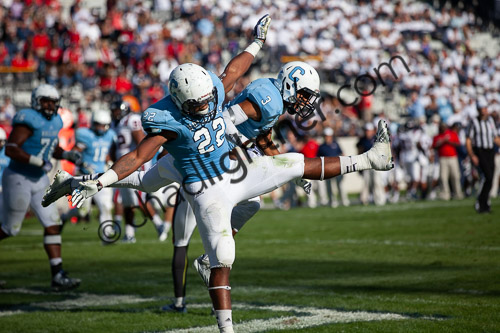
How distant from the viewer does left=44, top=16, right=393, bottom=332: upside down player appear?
4484mm

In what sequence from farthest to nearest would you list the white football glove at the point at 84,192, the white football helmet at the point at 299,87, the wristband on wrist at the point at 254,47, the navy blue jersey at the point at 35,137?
the navy blue jersey at the point at 35,137 → the wristband on wrist at the point at 254,47 → the white football helmet at the point at 299,87 → the white football glove at the point at 84,192

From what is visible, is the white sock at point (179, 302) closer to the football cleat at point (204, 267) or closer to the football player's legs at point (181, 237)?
the football player's legs at point (181, 237)

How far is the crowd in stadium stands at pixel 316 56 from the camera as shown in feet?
59.8

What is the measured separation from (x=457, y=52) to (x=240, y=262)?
17.6 m

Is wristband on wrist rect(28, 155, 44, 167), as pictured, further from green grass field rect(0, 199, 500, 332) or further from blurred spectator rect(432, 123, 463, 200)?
blurred spectator rect(432, 123, 463, 200)

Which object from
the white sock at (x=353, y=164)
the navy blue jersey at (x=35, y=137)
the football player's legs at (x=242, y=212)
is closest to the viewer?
the white sock at (x=353, y=164)

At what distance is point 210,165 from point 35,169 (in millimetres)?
3477

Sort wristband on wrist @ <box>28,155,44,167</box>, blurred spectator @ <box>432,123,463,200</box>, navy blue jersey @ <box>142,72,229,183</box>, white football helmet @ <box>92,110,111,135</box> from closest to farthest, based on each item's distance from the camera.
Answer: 1. navy blue jersey @ <box>142,72,229,183</box>
2. wristband on wrist @ <box>28,155,44,167</box>
3. white football helmet @ <box>92,110,111,135</box>
4. blurred spectator @ <box>432,123,463,200</box>

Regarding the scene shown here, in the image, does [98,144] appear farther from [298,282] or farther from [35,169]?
[298,282]

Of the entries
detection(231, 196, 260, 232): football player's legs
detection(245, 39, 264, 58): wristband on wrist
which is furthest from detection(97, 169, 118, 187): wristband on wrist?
detection(245, 39, 264, 58): wristband on wrist

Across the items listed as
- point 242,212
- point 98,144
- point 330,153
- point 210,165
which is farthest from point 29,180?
point 330,153

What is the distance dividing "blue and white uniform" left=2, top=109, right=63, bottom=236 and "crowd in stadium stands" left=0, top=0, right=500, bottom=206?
9.66 metres

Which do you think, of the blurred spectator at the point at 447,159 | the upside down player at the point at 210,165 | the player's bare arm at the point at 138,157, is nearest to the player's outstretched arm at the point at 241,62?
the upside down player at the point at 210,165

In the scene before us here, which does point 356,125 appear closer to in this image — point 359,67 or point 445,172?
point 359,67
